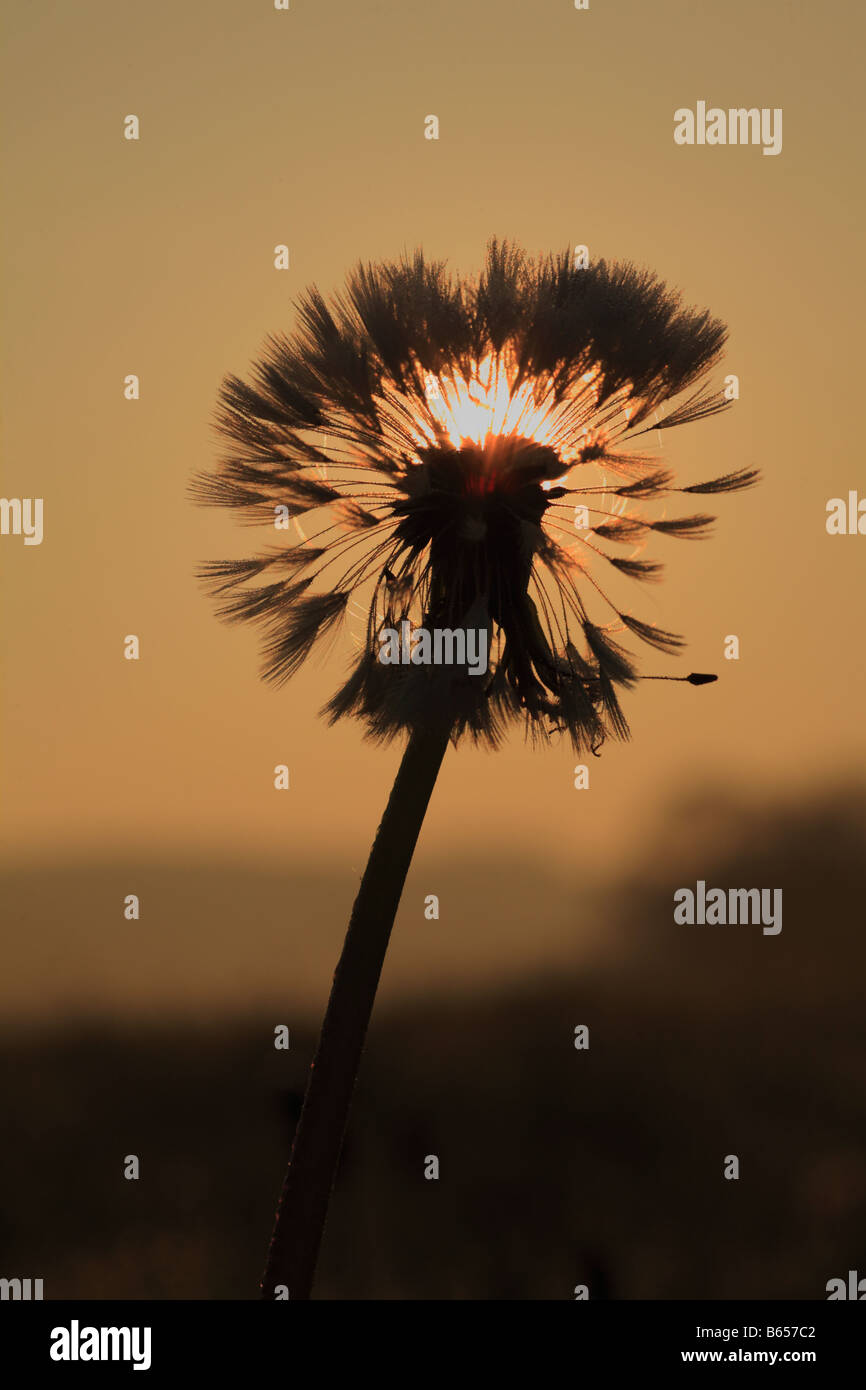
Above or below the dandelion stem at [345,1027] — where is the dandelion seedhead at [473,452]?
above

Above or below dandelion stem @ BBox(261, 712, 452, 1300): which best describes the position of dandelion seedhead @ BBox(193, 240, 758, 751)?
above

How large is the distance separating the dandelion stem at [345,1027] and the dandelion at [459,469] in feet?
0.12

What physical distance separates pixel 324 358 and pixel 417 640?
3682 mm

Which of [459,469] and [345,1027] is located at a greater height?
[459,469]

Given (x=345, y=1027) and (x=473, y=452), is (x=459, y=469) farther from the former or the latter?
(x=345, y=1027)

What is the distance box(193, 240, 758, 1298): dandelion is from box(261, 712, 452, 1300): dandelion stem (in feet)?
0.12

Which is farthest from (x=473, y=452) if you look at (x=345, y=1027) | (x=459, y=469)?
(x=345, y=1027)

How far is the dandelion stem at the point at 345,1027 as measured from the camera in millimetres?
17547

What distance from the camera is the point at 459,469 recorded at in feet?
62.2

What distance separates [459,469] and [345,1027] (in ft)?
22.7

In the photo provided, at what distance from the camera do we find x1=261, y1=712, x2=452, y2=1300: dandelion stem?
1755 cm
